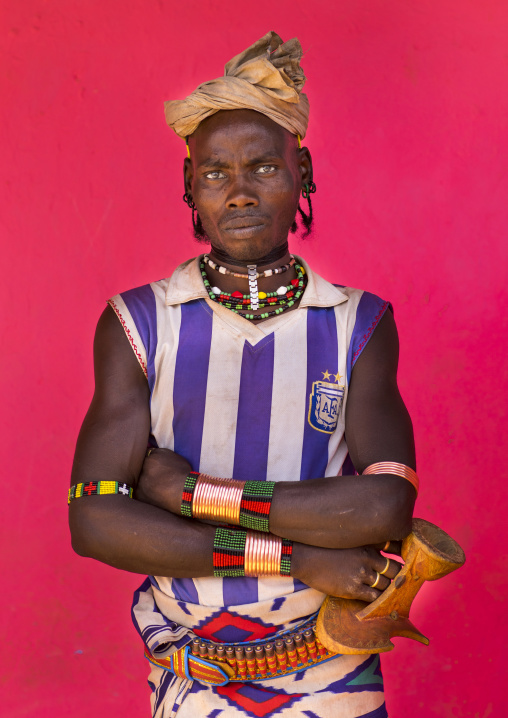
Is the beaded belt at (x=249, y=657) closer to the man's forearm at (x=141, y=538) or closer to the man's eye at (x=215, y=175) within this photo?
the man's forearm at (x=141, y=538)

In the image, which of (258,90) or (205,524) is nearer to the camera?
(205,524)

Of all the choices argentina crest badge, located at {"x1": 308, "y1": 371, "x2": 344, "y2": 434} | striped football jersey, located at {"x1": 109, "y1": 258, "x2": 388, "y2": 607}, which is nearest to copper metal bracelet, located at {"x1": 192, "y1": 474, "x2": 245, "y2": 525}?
striped football jersey, located at {"x1": 109, "y1": 258, "x2": 388, "y2": 607}

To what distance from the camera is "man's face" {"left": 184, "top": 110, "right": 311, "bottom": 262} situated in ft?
9.26

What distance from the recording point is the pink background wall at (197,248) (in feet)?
13.5

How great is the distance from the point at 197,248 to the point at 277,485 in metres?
1.89

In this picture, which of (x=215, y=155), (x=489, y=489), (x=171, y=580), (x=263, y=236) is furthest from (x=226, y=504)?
(x=489, y=489)

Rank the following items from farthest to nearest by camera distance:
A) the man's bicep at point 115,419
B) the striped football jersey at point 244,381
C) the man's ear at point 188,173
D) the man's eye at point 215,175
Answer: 1. the man's ear at point 188,173
2. the man's eye at point 215,175
3. the striped football jersey at point 244,381
4. the man's bicep at point 115,419

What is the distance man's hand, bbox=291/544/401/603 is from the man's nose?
1.00 m

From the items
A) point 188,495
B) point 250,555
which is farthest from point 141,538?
point 250,555

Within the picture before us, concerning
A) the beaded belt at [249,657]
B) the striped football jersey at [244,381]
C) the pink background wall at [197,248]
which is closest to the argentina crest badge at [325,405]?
the striped football jersey at [244,381]

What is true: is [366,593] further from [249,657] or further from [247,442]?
[247,442]

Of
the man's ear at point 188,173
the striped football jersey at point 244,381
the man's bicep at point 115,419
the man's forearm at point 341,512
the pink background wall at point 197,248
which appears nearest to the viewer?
the man's forearm at point 341,512

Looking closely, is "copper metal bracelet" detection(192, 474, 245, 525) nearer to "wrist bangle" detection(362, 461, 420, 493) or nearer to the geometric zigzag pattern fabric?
"wrist bangle" detection(362, 461, 420, 493)

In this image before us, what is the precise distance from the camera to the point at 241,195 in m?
2.79
